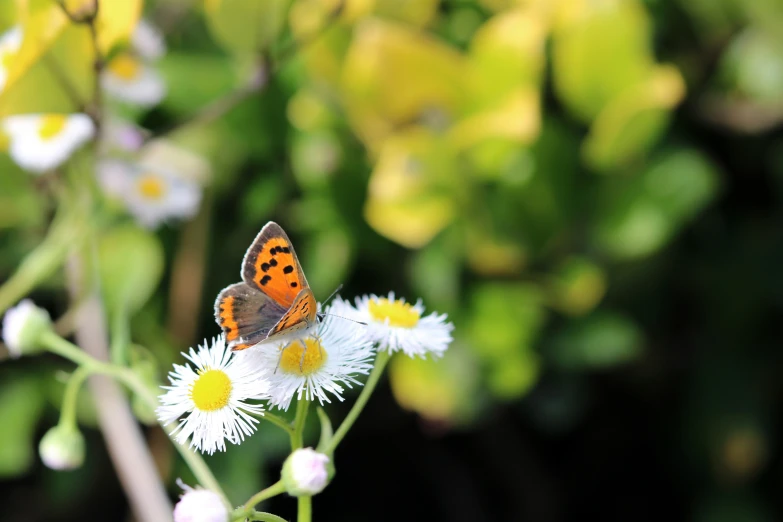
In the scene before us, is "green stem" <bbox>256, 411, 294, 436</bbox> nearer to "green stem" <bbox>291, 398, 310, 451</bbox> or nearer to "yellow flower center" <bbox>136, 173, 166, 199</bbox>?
"green stem" <bbox>291, 398, 310, 451</bbox>

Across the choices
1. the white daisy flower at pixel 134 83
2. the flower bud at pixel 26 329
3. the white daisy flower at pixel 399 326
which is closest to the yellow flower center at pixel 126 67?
the white daisy flower at pixel 134 83

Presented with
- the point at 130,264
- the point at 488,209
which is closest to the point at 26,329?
the point at 130,264

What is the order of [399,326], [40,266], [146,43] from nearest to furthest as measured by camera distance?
[399,326], [40,266], [146,43]

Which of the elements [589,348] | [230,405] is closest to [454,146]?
[589,348]

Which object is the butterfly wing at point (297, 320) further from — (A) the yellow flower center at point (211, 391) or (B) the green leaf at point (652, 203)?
(B) the green leaf at point (652, 203)

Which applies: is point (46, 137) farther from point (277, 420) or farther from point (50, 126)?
point (277, 420)

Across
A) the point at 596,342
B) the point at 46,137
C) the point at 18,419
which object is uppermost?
the point at 46,137

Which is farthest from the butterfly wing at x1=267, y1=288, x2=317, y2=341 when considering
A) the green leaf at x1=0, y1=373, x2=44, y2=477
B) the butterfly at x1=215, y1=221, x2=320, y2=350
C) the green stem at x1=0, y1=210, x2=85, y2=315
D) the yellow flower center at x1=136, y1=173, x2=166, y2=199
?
the green leaf at x1=0, y1=373, x2=44, y2=477
